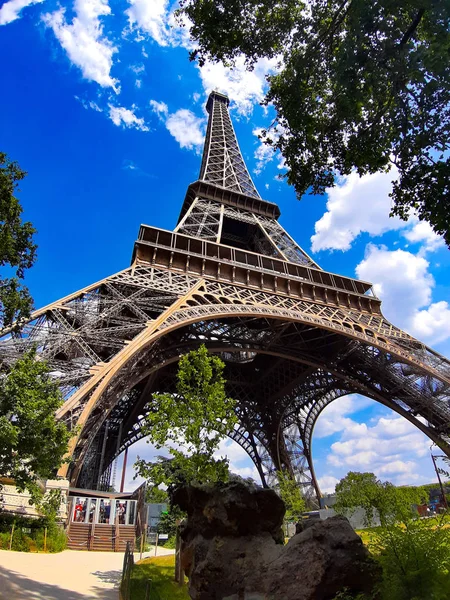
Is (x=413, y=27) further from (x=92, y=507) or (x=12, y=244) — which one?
(x=92, y=507)

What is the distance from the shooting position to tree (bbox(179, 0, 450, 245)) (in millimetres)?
7727

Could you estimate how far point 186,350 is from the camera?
24.0m

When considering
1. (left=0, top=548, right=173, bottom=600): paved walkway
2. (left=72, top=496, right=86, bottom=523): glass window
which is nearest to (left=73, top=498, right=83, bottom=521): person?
(left=72, top=496, right=86, bottom=523): glass window

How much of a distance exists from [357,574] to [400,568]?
0.93 m

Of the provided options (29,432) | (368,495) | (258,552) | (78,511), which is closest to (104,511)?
(78,511)

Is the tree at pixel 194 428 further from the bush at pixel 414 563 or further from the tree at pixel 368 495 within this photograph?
the tree at pixel 368 495

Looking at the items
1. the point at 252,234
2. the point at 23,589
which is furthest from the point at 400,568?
the point at 252,234

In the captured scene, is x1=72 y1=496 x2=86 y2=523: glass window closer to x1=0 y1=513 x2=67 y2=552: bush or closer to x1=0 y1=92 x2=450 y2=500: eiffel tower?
x1=0 y1=92 x2=450 y2=500: eiffel tower

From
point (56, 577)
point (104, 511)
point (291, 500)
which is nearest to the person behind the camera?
point (56, 577)

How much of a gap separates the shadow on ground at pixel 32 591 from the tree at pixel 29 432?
2.35 meters

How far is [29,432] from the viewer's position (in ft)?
35.5

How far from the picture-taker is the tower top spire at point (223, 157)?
1631 inches

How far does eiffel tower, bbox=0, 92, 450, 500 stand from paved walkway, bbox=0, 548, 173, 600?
336 centimetres

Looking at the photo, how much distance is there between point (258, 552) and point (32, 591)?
4623 mm
